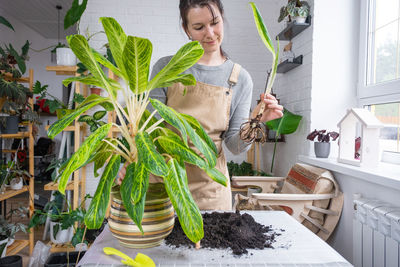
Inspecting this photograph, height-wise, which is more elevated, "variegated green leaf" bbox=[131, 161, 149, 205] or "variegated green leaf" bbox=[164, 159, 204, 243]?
"variegated green leaf" bbox=[131, 161, 149, 205]

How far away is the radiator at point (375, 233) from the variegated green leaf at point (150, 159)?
125cm

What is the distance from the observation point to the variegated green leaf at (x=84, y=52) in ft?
2.25

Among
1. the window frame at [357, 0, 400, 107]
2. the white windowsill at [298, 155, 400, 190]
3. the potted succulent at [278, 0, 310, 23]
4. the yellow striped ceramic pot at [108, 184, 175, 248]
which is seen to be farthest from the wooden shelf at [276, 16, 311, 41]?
the yellow striped ceramic pot at [108, 184, 175, 248]

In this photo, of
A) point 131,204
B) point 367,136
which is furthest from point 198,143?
point 367,136

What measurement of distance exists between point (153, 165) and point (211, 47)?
913 millimetres

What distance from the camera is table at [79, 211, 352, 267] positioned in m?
0.70

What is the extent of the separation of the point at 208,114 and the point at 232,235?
0.70 m

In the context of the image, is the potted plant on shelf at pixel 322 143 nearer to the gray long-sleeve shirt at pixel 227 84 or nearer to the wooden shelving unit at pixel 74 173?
the gray long-sleeve shirt at pixel 227 84

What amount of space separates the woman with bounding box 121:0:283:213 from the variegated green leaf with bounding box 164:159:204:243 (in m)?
0.63

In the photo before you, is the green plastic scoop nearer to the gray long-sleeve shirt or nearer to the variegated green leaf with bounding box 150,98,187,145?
the variegated green leaf with bounding box 150,98,187,145

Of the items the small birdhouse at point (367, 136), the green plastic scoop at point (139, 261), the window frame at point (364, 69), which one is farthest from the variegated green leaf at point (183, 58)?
the window frame at point (364, 69)

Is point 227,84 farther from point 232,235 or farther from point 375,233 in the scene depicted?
point 375,233

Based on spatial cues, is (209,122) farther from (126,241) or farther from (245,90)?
(126,241)

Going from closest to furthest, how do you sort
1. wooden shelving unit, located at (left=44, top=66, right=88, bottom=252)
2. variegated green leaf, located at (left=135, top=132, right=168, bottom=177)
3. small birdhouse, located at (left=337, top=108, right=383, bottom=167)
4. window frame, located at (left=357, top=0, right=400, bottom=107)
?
variegated green leaf, located at (left=135, top=132, right=168, bottom=177) → small birdhouse, located at (left=337, top=108, right=383, bottom=167) → window frame, located at (left=357, top=0, right=400, bottom=107) → wooden shelving unit, located at (left=44, top=66, right=88, bottom=252)
